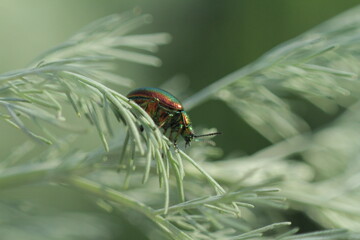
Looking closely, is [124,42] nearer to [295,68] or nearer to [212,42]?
[295,68]

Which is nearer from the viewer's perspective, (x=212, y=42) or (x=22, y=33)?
(x=22, y=33)

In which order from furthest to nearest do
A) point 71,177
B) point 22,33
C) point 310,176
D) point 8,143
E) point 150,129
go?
1. point 22,33
2. point 8,143
3. point 310,176
4. point 71,177
5. point 150,129

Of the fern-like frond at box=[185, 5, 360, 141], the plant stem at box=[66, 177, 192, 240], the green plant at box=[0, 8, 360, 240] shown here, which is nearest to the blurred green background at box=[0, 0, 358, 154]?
the green plant at box=[0, 8, 360, 240]

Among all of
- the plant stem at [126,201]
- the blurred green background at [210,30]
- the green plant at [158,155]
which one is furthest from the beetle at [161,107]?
the blurred green background at [210,30]

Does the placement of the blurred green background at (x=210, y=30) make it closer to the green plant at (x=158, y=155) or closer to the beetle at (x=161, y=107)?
the green plant at (x=158, y=155)

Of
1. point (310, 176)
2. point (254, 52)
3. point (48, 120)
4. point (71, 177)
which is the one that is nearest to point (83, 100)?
point (48, 120)

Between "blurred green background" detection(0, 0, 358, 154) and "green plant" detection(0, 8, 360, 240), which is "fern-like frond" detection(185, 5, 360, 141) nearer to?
"green plant" detection(0, 8, 360, 240)
